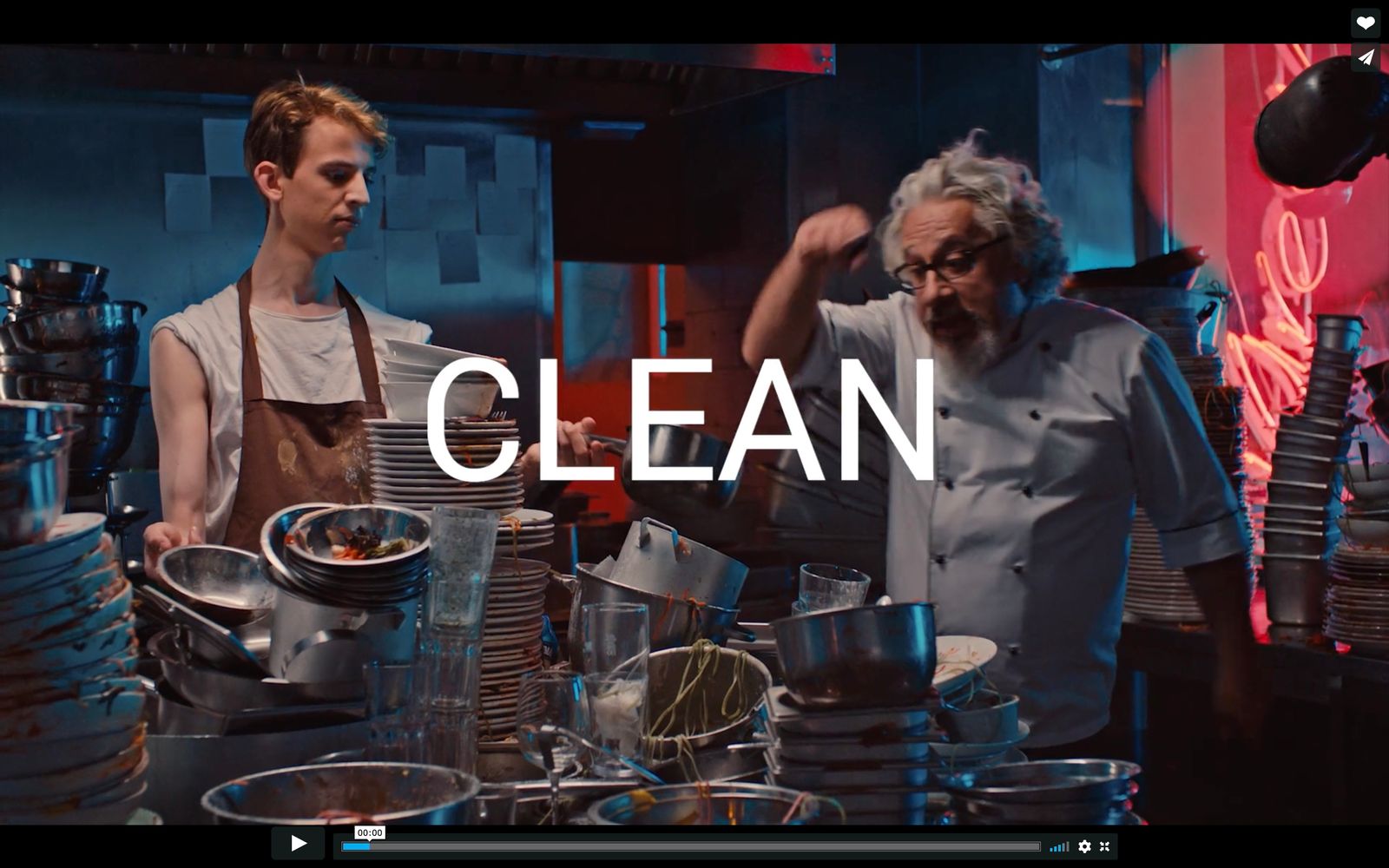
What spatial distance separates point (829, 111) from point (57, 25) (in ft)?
8.81

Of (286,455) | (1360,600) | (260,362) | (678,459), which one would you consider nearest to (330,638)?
(678,459)

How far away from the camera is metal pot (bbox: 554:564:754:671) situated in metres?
1.76

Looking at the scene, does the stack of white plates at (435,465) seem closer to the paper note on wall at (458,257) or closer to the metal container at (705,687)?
the metal container at (705,687)

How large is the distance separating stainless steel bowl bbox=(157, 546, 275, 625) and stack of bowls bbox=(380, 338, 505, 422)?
303 millimetres

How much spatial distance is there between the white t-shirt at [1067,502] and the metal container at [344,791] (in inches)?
53.2

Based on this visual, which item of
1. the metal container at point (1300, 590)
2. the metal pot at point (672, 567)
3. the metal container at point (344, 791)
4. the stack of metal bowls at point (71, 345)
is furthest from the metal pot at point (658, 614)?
the metal container at point (1300, 590)

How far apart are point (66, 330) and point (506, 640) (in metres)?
1.56

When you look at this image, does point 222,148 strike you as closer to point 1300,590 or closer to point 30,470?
point 30,470

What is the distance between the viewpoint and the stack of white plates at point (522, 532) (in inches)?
70.8

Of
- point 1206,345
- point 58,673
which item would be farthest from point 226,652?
point 1206,345
